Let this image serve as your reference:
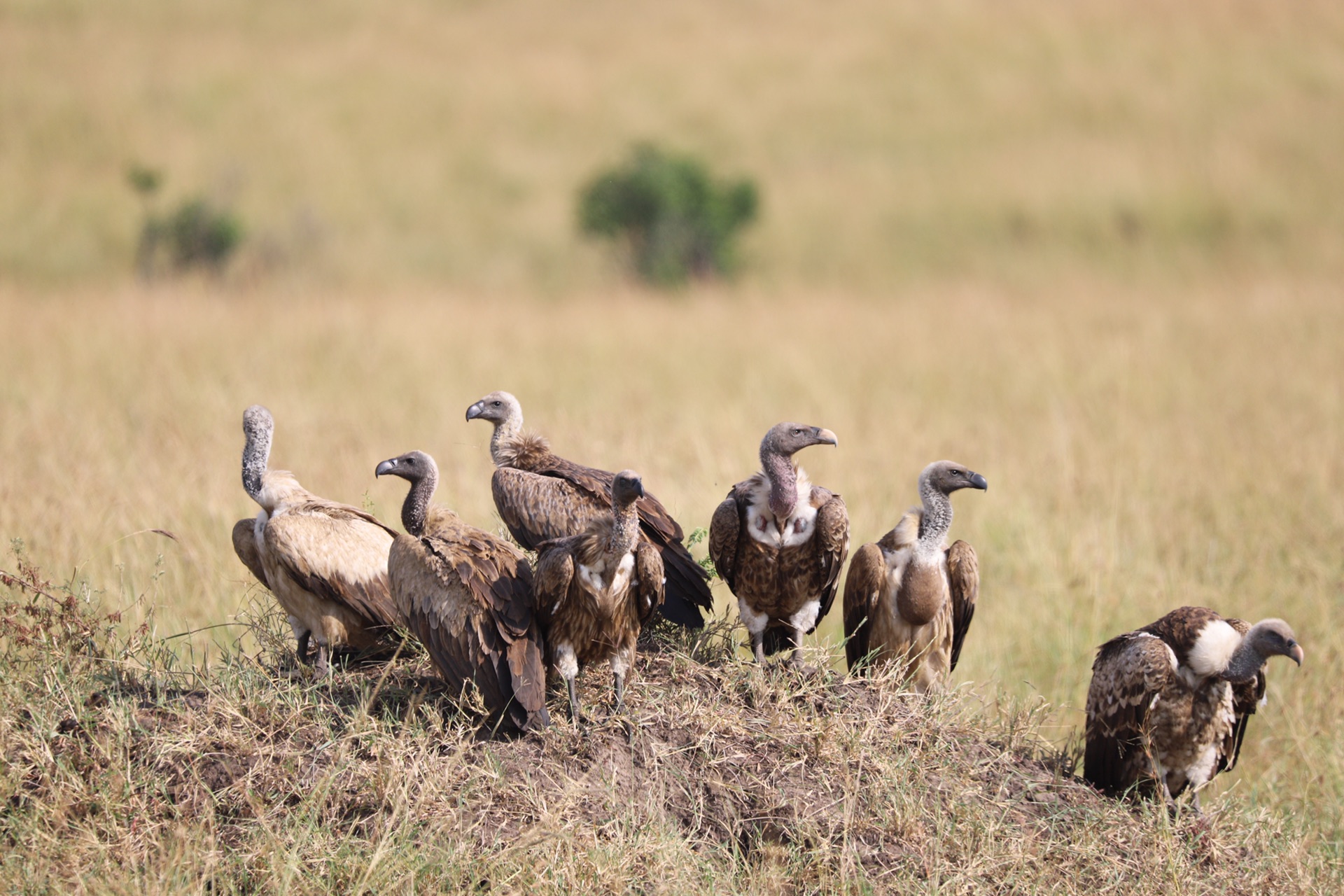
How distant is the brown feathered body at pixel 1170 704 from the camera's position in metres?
4.61

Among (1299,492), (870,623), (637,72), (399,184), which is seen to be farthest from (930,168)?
(870,623)

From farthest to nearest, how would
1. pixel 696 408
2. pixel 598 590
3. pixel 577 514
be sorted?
Answer: pixel 696 408
pixel 577 514
pixel 598 590

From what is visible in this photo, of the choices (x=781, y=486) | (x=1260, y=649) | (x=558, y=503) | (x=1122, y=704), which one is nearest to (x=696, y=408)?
(x=558, y=503)

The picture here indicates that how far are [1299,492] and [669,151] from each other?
51.4ft

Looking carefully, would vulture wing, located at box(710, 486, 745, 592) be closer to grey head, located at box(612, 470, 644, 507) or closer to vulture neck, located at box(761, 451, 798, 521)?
vulture neck, located at box(761, 451, 798, 521)

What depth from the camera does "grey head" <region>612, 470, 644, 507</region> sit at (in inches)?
154

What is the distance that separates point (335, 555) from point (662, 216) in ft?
52.6

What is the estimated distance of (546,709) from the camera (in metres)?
4.20

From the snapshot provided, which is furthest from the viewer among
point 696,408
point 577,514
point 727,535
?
point 696,408

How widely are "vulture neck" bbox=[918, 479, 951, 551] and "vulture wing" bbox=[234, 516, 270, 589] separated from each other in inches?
100

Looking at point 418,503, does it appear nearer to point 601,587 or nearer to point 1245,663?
point 601,587

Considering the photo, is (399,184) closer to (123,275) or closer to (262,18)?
(123,275)

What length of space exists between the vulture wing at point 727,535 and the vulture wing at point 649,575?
0.57 m

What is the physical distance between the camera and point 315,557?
4.51m
